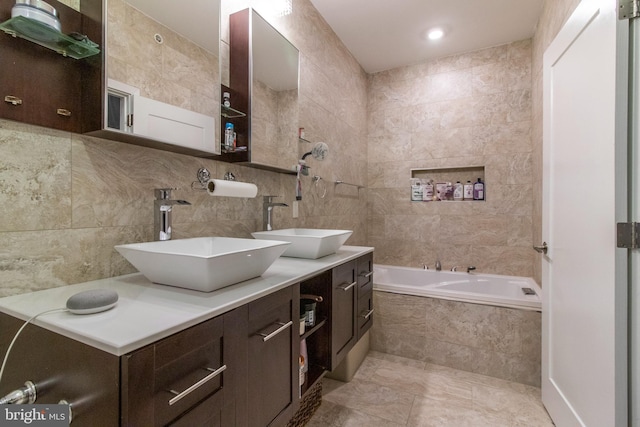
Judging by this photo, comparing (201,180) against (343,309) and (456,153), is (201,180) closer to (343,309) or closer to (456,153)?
(343,309)

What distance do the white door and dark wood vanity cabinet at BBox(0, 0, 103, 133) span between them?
1842 millimetres

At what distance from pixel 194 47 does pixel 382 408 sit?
220 cm

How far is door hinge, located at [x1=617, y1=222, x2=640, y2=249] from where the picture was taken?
3.43 ft

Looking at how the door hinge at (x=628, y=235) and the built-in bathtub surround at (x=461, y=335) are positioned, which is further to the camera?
the built-in bathtub surround at (x=461, y=335)

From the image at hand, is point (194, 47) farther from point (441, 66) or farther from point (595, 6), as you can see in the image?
point (441, 66)

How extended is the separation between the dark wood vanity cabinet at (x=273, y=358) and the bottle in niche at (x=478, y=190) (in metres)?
2.46

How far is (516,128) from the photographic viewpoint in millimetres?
2777

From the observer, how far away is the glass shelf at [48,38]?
0.82m

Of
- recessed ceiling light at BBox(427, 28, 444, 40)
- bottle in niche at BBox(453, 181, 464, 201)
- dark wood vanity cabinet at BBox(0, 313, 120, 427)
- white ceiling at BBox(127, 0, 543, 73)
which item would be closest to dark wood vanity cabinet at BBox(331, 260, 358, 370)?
dark wood vanity cabinet at BBox(0, 313, 120, 427)

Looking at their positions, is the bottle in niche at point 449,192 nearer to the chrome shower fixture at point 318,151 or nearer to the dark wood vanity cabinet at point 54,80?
the chrome shower fixture at point 318,151

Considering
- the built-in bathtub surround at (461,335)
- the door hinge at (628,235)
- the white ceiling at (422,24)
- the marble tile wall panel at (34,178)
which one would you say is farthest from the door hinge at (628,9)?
the marble tile wall panel at (34,178)

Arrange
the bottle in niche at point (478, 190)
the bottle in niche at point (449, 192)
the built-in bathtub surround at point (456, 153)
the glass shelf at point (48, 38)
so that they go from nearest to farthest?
the glass shelf at point (48, 38), the built-in bathtub surround at point (456, 153), the bottle in niche at point (478, 190), the bottle in niche at point (449, 192)

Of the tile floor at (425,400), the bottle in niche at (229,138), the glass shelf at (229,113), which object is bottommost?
the tile floor at (425,400)

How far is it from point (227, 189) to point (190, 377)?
75cm
